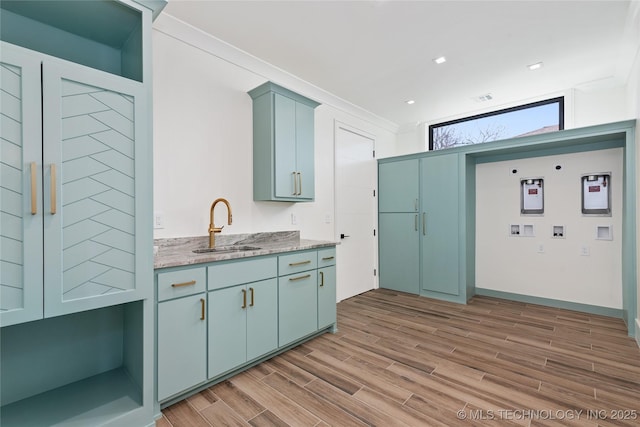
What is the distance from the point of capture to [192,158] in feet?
8.39

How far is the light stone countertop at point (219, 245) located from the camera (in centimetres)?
193

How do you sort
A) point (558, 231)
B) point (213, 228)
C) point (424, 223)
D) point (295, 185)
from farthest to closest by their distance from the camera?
point (424, 223) → point (558, 231) → point (295, 185) → point (213, 228)

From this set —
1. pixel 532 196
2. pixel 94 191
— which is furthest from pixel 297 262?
pixel 532 196

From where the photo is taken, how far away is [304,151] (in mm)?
3145

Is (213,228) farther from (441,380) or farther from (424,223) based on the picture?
(424,223)

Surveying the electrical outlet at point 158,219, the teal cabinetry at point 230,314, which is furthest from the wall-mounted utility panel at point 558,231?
the electrical outlet at point 158,219

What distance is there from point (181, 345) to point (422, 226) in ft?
11.3

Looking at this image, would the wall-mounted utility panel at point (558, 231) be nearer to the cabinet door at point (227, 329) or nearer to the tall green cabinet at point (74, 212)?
the cabinet door at point (227, 329)

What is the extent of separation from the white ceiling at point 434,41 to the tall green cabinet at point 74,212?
2.98 feet

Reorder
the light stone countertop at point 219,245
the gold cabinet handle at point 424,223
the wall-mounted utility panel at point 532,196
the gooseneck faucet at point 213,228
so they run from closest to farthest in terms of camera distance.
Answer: the light stone countertop at point 219,245 → the gooseneck faucet at point 213,228 → the wall-mounted utility panel at point 532,196 → the gold cabinet handle at point 424,223

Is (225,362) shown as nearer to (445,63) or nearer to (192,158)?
(192,158)

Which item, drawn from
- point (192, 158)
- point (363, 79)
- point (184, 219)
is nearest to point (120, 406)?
point (184, 219)

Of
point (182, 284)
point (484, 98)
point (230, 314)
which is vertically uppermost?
point (484, 98)

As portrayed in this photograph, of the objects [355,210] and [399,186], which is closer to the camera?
[355,210]
